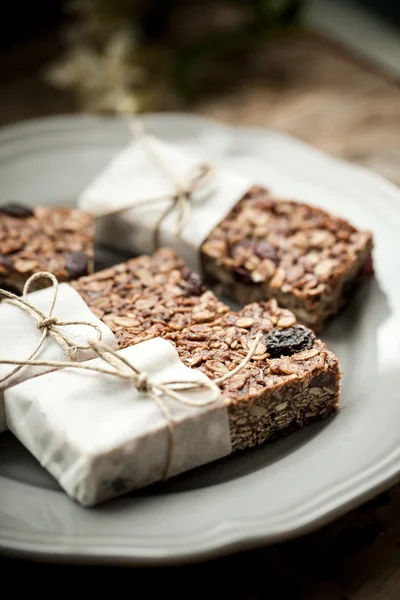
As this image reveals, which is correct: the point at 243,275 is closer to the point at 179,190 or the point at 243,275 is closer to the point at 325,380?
the point at 179,190

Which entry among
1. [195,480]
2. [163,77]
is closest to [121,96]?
A: [163,77]

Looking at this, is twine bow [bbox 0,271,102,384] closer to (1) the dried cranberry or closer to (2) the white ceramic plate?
(2) the white ceramic plate

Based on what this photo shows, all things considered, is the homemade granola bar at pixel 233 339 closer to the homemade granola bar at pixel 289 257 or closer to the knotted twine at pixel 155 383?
the knotted twine at pixel 155 383

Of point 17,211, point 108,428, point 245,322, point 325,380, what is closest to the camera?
point 108,428

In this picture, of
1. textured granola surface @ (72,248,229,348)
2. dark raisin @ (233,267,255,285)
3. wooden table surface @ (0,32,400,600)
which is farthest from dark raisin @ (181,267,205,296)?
wooden table surface @ (0,32,400,600)

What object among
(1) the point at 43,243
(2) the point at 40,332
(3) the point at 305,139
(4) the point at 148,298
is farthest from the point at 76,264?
(3) the point at 305,139

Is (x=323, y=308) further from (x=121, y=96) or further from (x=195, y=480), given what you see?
(x=121, y=96)

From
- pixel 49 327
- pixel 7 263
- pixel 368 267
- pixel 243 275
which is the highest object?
pixel 368 267
